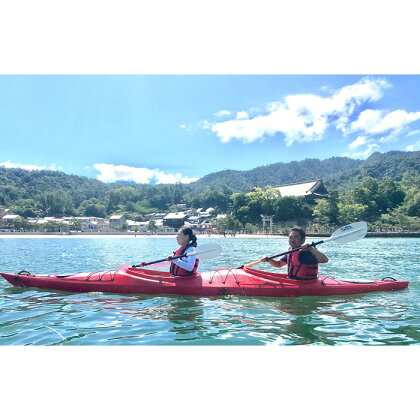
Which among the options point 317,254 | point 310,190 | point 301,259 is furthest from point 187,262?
point 310,190

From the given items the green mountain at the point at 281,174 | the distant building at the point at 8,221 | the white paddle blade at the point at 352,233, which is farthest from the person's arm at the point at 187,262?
the green mountain at the point at 281,174

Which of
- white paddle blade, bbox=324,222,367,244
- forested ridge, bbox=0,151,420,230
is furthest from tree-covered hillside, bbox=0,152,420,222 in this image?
white paddle blade, bbox=324,222,367,244

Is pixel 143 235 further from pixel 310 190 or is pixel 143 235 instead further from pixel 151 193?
pixel 151 193

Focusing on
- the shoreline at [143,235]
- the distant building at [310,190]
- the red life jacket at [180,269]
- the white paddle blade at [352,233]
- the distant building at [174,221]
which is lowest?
the shoreline at [143,235]

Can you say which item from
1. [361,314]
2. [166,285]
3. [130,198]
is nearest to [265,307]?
[361,314]

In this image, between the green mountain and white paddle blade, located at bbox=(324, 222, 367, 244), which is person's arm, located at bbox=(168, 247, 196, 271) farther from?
the green mountain

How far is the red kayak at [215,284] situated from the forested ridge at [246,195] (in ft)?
122

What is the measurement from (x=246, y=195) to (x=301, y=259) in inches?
1761

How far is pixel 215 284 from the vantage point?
596cm

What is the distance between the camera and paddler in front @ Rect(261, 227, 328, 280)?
5.58 metres

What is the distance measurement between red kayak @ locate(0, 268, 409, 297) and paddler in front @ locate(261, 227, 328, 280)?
0.40ft

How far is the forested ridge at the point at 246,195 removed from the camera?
44094 mm

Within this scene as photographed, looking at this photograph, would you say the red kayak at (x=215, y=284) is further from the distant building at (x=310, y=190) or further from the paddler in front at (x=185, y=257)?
the distant building at (x=310, y=190)

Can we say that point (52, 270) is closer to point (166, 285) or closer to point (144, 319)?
point (166, 285)
